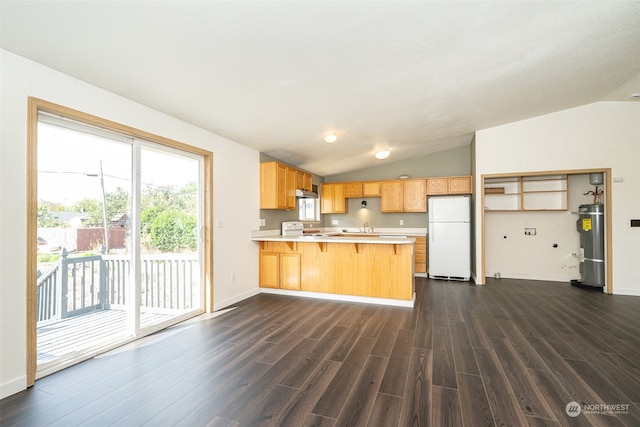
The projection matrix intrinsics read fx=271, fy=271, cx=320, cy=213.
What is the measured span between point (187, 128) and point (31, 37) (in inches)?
63.5

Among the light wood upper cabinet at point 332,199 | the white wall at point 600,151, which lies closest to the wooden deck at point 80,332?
the light wood upper cabinet at point 332,199

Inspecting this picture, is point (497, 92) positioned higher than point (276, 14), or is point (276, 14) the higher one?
point (497, 92)

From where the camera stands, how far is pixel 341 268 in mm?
4250

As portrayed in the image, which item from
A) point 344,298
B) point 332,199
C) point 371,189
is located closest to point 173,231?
point 344,298

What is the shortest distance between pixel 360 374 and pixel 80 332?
2723mm

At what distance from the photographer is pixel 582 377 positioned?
2070mm

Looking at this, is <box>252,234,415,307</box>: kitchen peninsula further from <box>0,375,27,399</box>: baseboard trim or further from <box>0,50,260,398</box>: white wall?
<box>0,375,27,399</box>: baseboard trim

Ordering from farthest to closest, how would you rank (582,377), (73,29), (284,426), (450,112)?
(450,112) < (582,377) < (73,29) < (284,426)

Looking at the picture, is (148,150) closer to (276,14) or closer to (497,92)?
(276,14)

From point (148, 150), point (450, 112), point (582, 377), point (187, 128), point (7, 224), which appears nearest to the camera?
point (7, 224)

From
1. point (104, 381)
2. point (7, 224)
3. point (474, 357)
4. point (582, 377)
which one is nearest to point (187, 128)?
point (7, 224)

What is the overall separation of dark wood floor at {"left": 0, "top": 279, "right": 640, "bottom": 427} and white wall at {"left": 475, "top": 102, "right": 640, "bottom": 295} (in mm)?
1468

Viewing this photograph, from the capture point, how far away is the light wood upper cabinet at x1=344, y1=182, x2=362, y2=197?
267 inches

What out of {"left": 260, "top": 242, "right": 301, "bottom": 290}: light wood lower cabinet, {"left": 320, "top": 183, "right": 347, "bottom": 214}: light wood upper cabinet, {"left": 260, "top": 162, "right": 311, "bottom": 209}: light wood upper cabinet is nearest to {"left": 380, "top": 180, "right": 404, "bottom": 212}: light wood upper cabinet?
{"left": 320, "top": 183, "right": 347, "bottom": 214}: light wood upper cabinet
